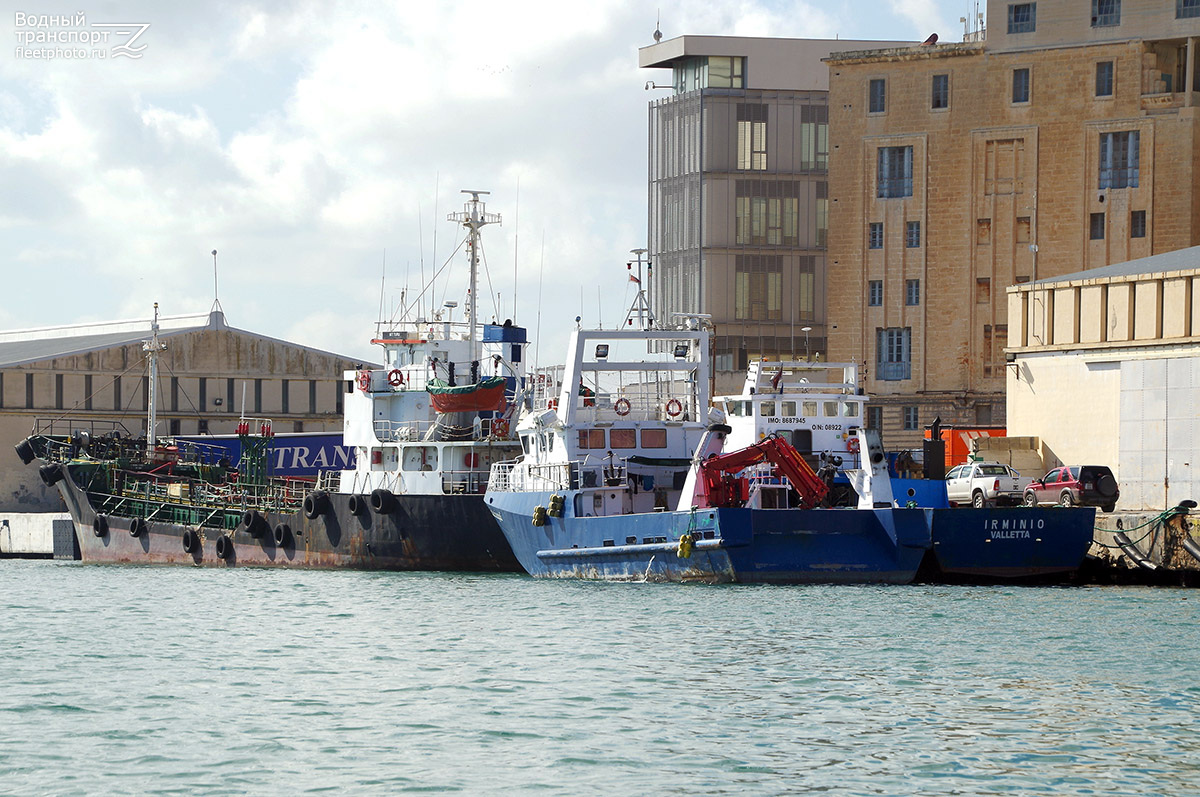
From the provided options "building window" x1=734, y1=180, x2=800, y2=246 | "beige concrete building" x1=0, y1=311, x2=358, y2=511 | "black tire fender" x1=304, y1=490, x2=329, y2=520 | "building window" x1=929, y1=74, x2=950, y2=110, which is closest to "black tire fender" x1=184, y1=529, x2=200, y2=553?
"black tire fender" x1=304, y1=490, x2=329, y2=520

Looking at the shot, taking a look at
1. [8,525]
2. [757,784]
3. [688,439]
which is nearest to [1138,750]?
[757,784]

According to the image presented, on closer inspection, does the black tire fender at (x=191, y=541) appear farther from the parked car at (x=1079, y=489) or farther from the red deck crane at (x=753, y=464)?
Result: the parked car at (x=1079, y=489)

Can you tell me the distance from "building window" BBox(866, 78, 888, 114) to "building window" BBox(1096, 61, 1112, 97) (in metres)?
8.17

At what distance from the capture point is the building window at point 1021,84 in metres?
Result: 66.0

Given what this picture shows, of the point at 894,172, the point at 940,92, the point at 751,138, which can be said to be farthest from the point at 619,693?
the point at 751,138

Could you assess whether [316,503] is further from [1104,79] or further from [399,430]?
[1104,79]

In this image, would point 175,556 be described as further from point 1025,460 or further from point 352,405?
point 1025,460

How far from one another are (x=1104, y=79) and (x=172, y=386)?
125ft

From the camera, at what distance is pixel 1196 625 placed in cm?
2819

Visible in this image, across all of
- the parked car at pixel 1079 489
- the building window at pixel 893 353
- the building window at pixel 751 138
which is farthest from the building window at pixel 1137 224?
the parked car at pixel 1079 489

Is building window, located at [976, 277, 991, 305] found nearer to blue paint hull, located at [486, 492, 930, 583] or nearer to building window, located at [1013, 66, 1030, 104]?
building window, located at [1013, 66, 1030, 104]

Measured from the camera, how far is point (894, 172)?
68625mm

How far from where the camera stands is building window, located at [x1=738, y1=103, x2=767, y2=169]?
8325 centimetres

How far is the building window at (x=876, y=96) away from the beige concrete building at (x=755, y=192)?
14309mm
